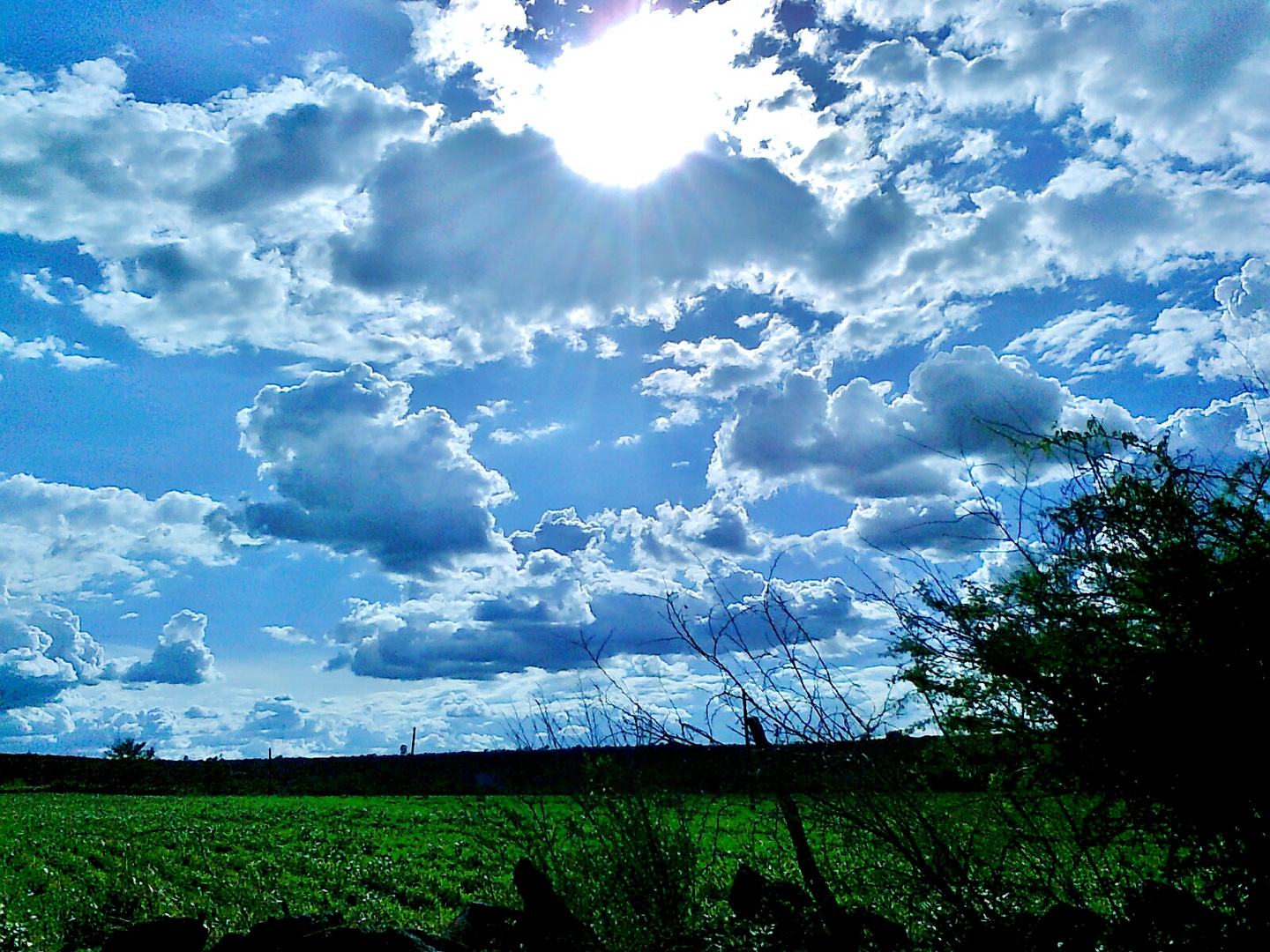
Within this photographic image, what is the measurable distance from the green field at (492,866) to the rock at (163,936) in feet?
4.77

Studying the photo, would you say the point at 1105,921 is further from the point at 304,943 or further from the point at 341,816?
the point at 341,816

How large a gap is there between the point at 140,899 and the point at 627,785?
991 centimetres

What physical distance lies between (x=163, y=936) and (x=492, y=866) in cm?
1084

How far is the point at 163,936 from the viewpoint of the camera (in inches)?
269

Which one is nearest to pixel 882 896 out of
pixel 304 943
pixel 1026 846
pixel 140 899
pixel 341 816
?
pixel 1026 846

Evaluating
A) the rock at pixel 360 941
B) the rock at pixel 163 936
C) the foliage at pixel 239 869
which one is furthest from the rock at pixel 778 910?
the rock at pixel 163 936

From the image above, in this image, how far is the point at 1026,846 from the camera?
6.19 m

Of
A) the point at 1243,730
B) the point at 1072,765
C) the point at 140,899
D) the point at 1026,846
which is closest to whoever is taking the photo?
the point at 1243,730

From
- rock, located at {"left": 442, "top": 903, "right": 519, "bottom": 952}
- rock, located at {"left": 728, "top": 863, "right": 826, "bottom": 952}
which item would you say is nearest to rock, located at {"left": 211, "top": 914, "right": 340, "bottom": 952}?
rock, located at {"left": 442, "top": 903, "right": 519, "bottom": 952}

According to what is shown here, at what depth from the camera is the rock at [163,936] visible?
6695 mm

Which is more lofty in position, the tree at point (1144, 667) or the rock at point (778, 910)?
the tree at point (1144, 667)

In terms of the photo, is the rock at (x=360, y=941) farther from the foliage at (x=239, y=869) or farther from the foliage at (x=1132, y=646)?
the foliage at (x=1132, y=646)

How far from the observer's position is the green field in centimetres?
591

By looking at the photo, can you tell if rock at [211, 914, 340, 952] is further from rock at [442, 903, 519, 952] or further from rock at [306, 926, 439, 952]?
rock at [442, 903, 519, 952]
